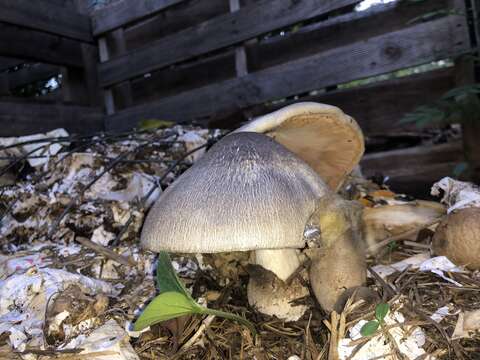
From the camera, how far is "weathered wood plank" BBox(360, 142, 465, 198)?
3.06 m

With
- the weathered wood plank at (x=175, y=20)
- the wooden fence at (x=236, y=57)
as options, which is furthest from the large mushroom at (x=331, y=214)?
the weathered wood plank at (x=175, y=20)

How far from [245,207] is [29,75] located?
508 centimetres

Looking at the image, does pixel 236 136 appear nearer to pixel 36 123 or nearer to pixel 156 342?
pixel 156 342

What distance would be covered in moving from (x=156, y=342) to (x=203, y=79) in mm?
3697

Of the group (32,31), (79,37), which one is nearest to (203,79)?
(79,37)

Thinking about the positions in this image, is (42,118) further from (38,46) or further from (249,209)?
(249,209)

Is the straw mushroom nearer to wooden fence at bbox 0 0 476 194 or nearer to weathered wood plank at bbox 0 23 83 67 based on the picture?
wooden fence at bbox 0 0 476 194

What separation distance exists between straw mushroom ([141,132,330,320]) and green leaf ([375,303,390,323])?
26 cm

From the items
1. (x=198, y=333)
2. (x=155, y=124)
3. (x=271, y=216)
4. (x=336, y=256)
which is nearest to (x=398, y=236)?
(x=336, y=256)

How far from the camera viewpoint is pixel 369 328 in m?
1.07

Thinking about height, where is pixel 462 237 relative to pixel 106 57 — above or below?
below

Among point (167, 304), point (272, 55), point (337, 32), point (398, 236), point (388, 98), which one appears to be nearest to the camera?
point (167, 304)

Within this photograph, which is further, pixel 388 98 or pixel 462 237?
pixel 388 98

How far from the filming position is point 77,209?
2.01m
